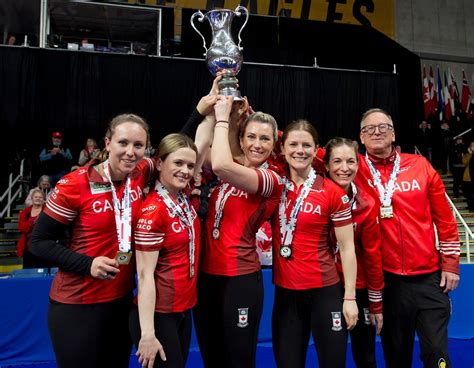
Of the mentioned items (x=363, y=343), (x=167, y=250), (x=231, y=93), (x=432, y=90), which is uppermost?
(x=432, y=90)

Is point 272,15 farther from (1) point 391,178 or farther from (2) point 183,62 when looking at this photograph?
(1) point 391,178

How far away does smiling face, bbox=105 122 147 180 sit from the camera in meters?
1.89

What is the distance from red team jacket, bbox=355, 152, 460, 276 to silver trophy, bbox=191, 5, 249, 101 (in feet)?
3.28

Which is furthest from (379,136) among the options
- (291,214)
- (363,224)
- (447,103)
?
(447,103)

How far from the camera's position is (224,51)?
2455mm

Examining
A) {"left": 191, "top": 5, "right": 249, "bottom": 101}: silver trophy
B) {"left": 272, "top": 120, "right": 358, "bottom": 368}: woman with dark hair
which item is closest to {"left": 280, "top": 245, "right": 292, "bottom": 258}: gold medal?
{"left": 272, "top": 120, "right": 358, "bottom": 368}: woman with dark hair

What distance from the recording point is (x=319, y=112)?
376 inches

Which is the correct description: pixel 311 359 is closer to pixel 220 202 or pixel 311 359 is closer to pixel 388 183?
pixel 388 183

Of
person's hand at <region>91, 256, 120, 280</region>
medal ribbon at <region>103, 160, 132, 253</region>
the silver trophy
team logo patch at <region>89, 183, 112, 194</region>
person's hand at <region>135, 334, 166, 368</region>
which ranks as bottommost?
person's hand at <region>135, 334, 166, 368</region>

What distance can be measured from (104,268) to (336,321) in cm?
108

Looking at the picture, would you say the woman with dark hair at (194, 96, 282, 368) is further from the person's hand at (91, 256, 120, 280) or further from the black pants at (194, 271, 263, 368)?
the person's hand at (91, 256, 120, 280)

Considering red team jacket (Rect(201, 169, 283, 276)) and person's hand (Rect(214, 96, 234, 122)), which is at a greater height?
person's hand (Rect(214, 96, 234, 122))

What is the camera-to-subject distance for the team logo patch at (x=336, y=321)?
6.31ft

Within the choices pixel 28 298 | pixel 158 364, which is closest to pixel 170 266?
pixel 158 364
